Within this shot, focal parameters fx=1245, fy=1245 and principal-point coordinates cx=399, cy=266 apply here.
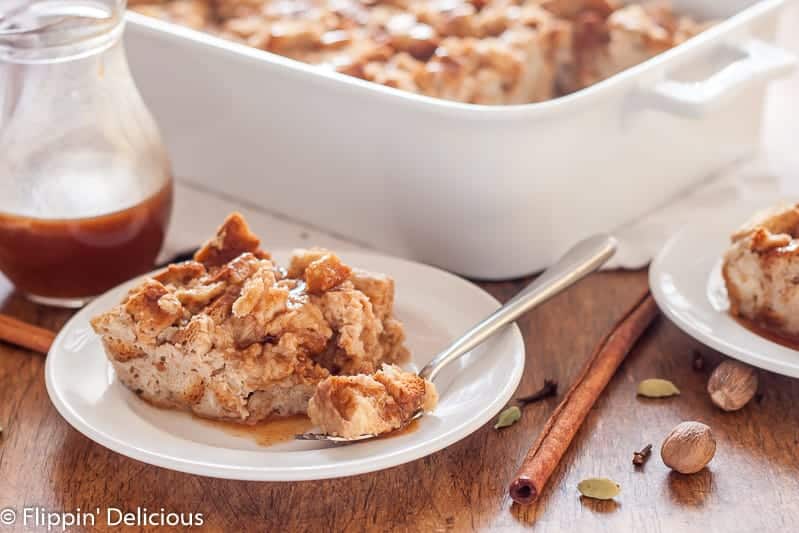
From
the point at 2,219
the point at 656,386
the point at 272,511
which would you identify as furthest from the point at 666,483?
the point at 2,219

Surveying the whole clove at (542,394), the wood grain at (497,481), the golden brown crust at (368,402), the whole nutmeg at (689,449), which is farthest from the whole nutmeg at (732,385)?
the golden brown crust at (368,402)

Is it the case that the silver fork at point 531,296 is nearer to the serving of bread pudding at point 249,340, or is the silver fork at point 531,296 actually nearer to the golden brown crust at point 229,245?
the serving of bread pudding at point 249,340

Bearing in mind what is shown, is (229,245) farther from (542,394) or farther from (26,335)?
(542,394)

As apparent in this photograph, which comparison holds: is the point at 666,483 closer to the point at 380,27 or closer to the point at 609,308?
the point at 609,308

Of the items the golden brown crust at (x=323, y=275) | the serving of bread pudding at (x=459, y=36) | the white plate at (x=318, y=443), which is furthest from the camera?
the serving of bread pudding at (x=459, y=36)

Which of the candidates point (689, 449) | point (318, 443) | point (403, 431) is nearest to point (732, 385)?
point (689, 449)
